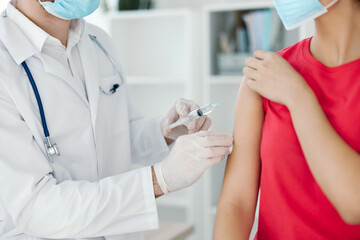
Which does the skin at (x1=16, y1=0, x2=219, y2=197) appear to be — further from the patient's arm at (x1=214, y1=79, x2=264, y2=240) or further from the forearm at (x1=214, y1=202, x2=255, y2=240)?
the forearm at (x1=214, y1=202, x2=255, y2=240)

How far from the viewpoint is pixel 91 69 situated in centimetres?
163

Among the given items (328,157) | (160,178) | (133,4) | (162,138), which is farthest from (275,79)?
(133,4)

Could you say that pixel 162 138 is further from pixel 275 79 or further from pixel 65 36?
pixel 275 79

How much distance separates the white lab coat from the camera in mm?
1323

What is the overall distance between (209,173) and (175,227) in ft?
2.09

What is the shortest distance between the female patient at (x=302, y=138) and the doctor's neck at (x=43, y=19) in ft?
2.15

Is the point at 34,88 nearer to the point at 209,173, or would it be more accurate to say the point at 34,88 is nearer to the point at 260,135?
the point at 260,135

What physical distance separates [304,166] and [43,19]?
94 cm

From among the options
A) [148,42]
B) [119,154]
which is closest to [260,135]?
[119,154]

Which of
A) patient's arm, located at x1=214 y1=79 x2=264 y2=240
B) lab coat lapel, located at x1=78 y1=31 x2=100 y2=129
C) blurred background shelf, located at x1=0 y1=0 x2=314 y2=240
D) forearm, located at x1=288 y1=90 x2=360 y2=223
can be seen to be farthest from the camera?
blurred background shelf, located at x1=0 y1=0 x2=314 y2=240

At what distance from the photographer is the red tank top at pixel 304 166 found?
3.91 feet

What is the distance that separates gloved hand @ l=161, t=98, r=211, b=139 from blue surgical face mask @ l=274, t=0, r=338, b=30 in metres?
0.49

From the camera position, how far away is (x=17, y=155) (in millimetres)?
1320

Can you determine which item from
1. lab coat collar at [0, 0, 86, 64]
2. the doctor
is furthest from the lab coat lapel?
lab coat collar at [0, 0, 86, 64]
